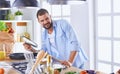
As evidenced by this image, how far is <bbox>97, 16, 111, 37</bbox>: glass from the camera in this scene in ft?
13.0

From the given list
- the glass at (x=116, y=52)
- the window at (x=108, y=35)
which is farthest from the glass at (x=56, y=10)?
the glass at (x=116, y=52)

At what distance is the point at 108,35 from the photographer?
401cm

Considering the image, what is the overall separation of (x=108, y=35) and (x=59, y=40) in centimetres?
87

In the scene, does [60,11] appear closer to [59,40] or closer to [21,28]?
[21,28]

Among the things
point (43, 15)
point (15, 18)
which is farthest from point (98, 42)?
point (15, 18)

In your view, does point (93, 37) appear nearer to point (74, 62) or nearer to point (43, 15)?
point (74, 62)

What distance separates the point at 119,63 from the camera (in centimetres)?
379

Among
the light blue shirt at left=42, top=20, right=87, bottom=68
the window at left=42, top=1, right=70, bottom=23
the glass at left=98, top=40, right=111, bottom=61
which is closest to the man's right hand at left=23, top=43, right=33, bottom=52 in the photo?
the light blue shirt at left=42, top=20, right=87, bottom=68

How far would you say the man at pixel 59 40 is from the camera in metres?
3.34

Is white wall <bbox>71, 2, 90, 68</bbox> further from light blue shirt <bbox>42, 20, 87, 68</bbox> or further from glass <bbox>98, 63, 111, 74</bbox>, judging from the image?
light blue shirt <bbox>42, 20, 87, 68</bbox>

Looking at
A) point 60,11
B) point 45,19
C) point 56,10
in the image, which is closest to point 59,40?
point 45,19

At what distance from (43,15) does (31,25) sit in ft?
8.89

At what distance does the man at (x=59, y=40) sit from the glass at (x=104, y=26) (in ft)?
2.14

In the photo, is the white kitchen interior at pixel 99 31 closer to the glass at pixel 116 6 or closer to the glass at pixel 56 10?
the glass at pixel 116 6
